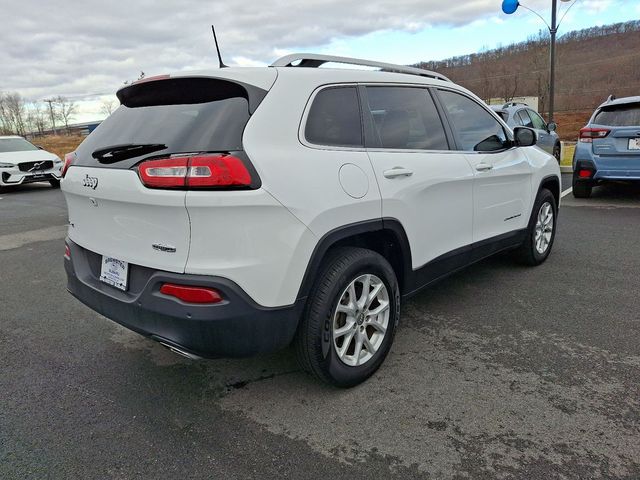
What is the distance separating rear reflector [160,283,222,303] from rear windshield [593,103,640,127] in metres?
7.34

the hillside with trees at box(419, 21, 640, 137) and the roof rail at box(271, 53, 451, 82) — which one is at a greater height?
the hillside with trees at box(419, 21, 640, 137)

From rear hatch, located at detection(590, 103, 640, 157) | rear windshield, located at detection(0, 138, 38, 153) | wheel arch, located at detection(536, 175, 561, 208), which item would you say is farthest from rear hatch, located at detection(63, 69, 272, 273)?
rear windshield, located at detection(0, 138, 38, 153)

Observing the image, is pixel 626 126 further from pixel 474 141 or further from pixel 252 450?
pixel 252 450

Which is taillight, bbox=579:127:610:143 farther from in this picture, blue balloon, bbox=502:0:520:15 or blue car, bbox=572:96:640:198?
blue balloon, bbox=502:0:520:15

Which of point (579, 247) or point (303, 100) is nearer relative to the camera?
point (303, 100)

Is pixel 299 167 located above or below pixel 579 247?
above

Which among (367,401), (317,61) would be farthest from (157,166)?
(367,401)

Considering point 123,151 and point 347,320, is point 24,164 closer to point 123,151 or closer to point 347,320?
point 123,151

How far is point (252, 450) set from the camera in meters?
2.31

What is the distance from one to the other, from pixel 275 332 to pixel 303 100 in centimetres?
118

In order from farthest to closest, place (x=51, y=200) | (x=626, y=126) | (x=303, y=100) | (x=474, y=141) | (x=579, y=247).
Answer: (x=51, y=200) < (x=626, y=126) < (x=579, y=247) < (x=474, y=141) < (x=303, y=100)

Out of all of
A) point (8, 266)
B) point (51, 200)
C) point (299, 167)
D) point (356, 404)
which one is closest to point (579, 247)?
point (356, 404)

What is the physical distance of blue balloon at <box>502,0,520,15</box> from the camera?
12094 millimetres

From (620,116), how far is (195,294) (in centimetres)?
757
